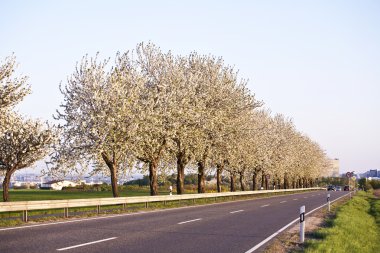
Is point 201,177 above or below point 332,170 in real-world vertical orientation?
above

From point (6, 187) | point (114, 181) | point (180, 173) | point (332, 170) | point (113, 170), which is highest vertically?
point (113, 170)

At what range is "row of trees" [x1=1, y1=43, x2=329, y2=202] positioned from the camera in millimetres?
30672

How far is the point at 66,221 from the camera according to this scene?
16.6m

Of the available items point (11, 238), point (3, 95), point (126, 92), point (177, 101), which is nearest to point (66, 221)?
point (11, 238)

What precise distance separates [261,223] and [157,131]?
16.1 m

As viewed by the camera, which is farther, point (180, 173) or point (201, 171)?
point (201, 171)

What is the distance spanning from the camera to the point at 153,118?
32.2 m

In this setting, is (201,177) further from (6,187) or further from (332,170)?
(332,170)

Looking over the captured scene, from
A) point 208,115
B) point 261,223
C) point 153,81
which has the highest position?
point 153,81

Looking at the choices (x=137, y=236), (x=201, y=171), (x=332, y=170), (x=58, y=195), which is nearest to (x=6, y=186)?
(x=58, y=195)

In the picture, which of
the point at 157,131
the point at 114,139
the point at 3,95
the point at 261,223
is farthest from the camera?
the point at 157,131

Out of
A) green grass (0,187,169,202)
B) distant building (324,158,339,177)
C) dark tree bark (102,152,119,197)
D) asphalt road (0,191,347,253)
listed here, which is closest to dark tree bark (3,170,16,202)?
green grass (0,187,169,202)

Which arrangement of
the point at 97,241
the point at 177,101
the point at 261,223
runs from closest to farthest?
the point at 97,241, the point at 261,223, the point at 177,101

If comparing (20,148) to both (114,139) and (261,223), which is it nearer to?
(114,139)
